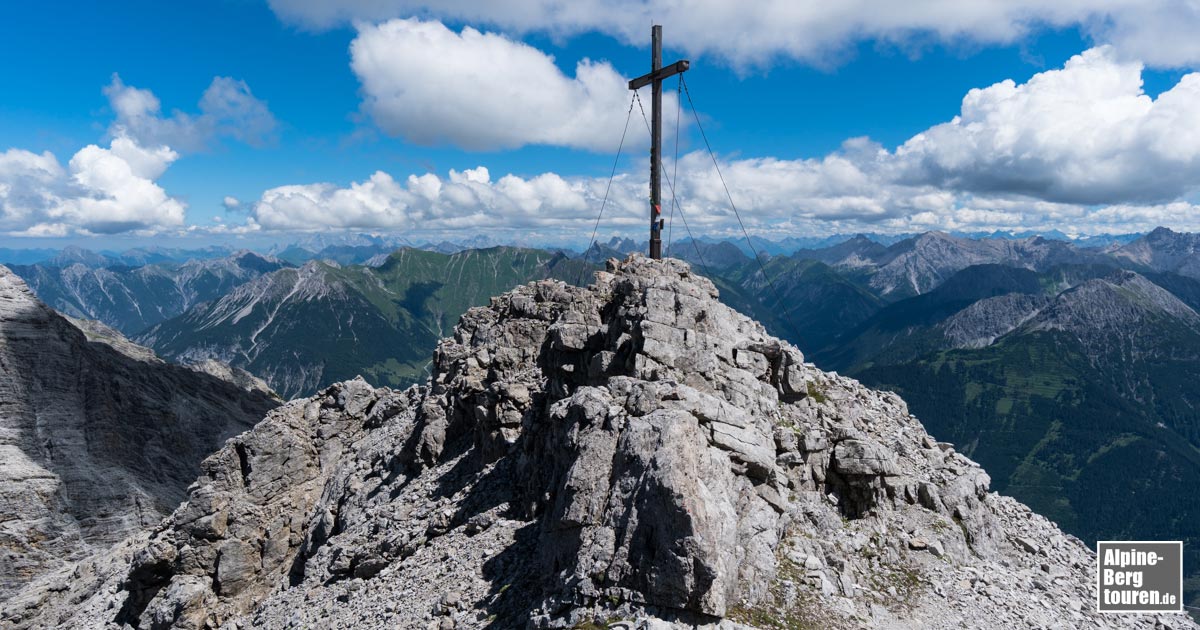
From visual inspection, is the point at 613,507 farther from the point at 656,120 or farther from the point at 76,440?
the point at 76,440

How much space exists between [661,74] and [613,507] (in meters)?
23.9

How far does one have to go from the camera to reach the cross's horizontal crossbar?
1209 inches

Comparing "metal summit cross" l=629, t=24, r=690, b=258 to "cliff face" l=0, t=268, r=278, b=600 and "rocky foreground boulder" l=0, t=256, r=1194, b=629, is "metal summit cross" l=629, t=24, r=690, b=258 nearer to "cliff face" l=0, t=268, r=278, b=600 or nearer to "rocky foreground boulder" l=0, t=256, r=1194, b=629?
"rocky foreground boulder" l=0, t=256, r=1194, b=629

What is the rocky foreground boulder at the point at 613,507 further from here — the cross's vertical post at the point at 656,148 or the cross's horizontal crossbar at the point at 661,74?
the cross's horizontal crossbar at the point at 661,74

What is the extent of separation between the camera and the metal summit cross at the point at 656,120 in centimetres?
3177

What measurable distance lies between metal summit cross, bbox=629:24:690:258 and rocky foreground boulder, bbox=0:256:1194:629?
294cm

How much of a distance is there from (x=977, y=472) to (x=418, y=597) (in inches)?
1160

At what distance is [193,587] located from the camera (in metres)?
35.0
